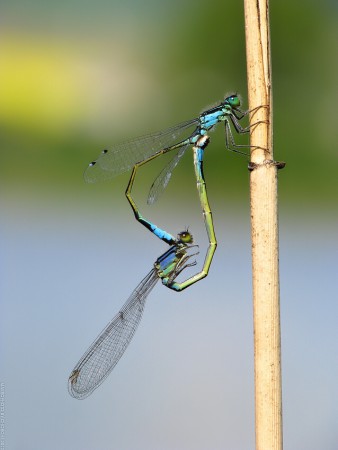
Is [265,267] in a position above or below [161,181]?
below

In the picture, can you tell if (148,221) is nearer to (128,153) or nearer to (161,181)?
(161,181)

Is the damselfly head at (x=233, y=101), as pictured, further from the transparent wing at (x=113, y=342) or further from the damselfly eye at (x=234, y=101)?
the transparent wing at (x=113, y=342)

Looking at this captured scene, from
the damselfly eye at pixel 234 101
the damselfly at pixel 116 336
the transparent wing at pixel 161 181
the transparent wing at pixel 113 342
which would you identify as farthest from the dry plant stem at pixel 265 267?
the transparent wing at pixel 113 342

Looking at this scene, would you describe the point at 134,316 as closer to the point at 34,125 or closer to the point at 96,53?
the point at 34,125

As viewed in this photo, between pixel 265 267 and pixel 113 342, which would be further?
pixel 113 342

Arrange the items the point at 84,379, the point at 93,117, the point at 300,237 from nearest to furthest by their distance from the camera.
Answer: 1. the point at 84,379
2. the point at 300,237
3. the point at 93,117

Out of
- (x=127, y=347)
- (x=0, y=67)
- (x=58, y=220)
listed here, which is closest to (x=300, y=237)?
→ (x=127, y=347)

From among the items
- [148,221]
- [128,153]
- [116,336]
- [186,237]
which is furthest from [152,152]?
[116,336]
